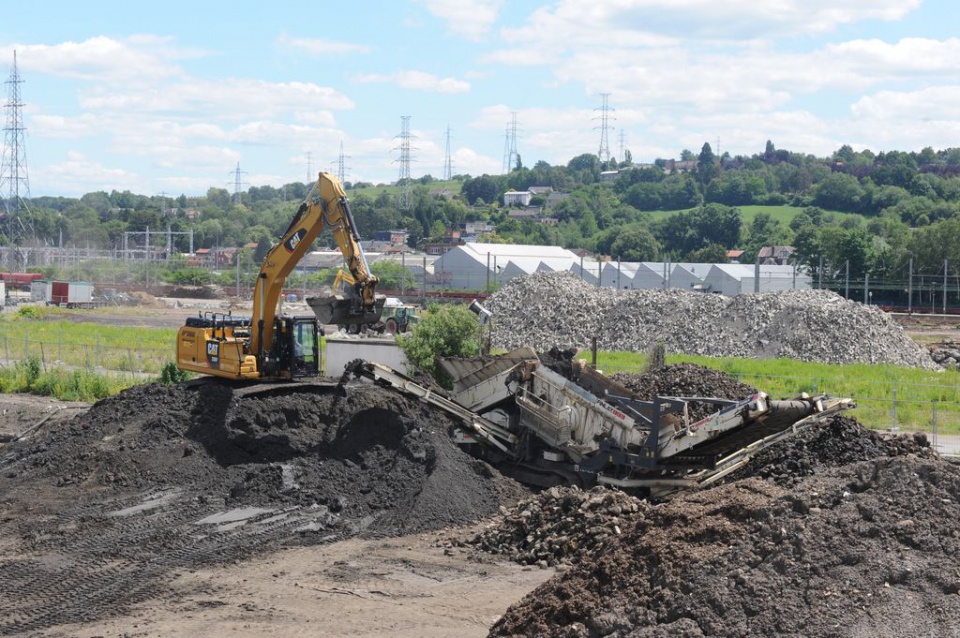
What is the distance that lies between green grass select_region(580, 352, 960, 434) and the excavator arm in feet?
40.0

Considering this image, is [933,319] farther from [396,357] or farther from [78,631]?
[78,631]

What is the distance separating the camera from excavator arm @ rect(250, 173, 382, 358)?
18.0m

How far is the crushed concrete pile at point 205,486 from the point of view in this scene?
13516 mm

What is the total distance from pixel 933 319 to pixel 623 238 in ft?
190

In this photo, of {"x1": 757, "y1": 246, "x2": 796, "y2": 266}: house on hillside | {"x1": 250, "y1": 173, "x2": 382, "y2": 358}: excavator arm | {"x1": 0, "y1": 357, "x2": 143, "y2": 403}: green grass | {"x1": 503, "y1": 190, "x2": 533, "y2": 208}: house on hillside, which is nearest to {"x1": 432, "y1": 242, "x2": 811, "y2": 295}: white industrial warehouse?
{"x1": 757, "y1": 246, "x2": 796, "y2": 266}: house on hillside

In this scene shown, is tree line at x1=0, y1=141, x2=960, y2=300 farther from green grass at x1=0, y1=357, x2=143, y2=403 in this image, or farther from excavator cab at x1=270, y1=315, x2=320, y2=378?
excavator cab at x1=270, y1=315, x2=320, y2=378

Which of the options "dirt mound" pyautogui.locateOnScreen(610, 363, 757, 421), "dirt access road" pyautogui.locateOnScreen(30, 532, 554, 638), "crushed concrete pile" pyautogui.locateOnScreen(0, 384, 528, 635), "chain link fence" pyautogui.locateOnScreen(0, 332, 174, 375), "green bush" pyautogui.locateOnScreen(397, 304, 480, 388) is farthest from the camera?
"chain link fence" pyautogui.locateOnScreen(0, 332, 174, 375)

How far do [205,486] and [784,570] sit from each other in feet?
32.2

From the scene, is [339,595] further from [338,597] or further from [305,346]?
[305,346]

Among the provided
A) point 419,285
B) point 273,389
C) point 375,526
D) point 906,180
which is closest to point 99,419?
point 273,389

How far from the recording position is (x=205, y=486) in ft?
54.3

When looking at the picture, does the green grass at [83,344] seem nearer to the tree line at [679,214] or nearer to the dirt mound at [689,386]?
the dirt mound at [689,386]

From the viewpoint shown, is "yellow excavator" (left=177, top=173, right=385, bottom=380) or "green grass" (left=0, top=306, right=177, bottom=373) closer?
"yellow excavator" (left=177, top=173, right=385, bottom=380)

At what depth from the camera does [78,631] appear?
11391 millimetres
